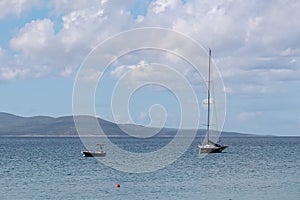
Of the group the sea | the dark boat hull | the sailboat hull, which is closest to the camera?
the sea

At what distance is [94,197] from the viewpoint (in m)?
53.1

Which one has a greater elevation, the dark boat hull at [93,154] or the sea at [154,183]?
the dark boat hull at [93,154]

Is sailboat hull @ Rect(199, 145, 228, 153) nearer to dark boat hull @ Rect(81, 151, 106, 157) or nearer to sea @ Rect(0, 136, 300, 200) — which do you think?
dark boat hull @ Rect(81, 151, 106, 157)

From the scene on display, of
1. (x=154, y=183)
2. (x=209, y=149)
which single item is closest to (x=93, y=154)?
(x=209, y=149)

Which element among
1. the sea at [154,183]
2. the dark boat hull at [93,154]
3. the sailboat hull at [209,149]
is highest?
the sailboat hull at [209,149]

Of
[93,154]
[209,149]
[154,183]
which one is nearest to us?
[154,183]

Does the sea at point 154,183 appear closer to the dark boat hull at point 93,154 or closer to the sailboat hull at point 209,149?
the dark boat hull at point 93,154

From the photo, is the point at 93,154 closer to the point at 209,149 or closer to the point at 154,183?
the point at 209,149

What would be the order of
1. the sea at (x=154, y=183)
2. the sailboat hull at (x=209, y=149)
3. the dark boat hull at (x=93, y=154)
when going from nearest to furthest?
the sea at (x=154, y=183), the dark boat hull at (x=93, y=154), the sailboat hull at (x=209, y=149)

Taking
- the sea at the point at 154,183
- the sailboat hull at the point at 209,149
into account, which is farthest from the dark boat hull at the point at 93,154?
the sea at the point at 154,183

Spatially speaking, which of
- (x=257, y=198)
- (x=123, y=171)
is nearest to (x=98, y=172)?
(x=123, y=171)

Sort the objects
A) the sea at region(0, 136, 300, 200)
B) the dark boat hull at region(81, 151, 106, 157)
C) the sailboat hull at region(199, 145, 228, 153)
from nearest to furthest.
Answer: the sea at region(0, 136, 300, 200)
the dark boat hull at region(81, 151, 106, 157)
the sailboat hull at region(199, 145, 228, 153)

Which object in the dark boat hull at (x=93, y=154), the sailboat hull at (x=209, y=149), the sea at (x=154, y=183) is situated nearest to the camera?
the sea at (x=154, y=183)

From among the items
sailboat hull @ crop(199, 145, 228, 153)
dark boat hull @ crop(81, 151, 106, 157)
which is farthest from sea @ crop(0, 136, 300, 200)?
sailboat hull @ crop(199, 145, 228, 153)
